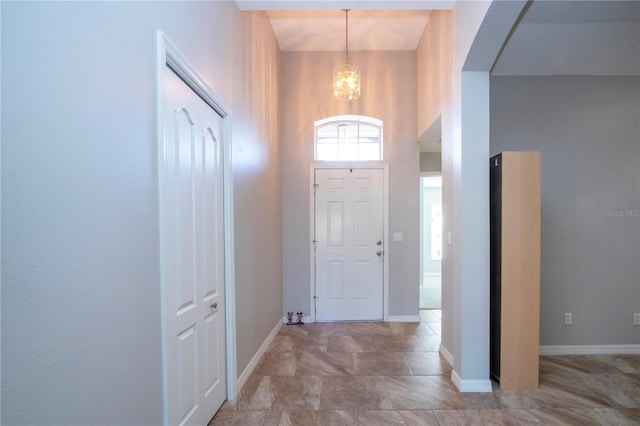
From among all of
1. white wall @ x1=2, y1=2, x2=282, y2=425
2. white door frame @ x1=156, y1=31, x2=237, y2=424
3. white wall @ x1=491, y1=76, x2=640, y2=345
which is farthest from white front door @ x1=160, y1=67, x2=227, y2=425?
white wall @ x1=491, y1=76, x2=640, y2=345

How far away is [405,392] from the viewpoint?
234 centimetres

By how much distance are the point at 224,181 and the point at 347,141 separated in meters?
2.41

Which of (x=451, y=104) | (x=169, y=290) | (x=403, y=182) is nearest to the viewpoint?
(x=169, y=290)

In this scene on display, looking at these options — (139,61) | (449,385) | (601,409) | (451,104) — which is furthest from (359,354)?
(139,61)

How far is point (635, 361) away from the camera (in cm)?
283

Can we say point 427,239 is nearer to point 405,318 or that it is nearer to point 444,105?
point 405,318

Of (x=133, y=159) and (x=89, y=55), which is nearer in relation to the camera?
(x=89, y=55)

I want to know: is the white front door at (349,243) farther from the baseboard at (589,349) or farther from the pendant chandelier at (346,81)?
the baseboard at (589,349)

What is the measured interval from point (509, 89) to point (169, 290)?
143 inches

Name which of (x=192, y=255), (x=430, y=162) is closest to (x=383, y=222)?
(x=430, y=162)

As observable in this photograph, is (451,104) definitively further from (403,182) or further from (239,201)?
(239,201)

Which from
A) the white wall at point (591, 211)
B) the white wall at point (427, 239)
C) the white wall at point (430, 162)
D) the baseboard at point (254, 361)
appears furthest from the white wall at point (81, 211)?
the white wall at point (427, 239)

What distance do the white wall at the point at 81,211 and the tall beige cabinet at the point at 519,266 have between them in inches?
94.6

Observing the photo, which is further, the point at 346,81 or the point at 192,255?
the point at 346,81
